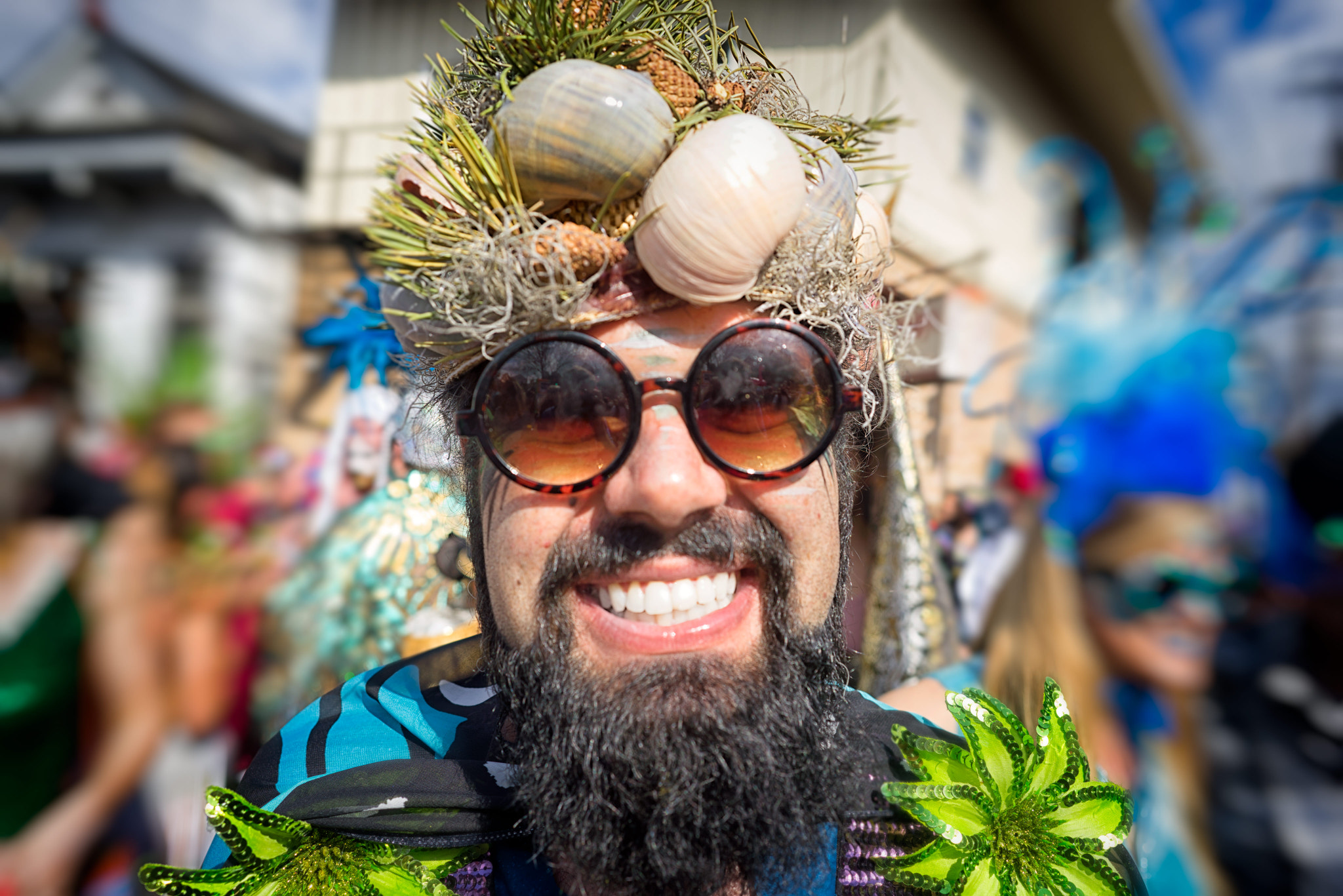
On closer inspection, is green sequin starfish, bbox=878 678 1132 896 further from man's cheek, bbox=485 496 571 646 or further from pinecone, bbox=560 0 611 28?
pinecone, bbox=560 0 611 28

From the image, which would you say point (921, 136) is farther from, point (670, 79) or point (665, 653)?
point (665, 653)

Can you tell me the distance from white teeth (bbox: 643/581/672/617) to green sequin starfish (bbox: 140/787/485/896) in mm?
500

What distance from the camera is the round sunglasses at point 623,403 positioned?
1056mm

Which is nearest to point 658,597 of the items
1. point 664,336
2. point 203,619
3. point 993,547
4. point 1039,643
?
point 664,336

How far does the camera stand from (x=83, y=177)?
852cm

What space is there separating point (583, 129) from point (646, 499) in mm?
489

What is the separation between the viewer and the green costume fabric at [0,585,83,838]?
2734 mm

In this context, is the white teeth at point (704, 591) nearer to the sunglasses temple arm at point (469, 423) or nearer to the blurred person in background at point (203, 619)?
the sunglasses temple arm at point (469, 423)

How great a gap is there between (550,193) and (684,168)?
19 cm

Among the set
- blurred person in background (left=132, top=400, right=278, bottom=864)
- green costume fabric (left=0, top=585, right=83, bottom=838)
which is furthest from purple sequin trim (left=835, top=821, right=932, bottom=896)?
green costume fabric (left=0, top=585, right=83, bottom=838)

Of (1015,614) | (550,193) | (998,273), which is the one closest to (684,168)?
(550,193)

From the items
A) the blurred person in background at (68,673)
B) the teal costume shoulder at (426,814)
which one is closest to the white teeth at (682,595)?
the teal costume shoulder at (426,814)

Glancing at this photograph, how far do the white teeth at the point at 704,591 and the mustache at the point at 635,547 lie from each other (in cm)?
3

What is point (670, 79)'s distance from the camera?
109 centimetres
